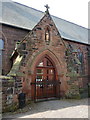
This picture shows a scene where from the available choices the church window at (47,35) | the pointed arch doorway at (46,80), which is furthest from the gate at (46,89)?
the church window at (47,35)

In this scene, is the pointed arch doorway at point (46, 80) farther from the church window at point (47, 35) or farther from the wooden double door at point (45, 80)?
the church window at point (47, 35)

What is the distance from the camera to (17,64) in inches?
296

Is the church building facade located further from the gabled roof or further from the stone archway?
the gabled roof

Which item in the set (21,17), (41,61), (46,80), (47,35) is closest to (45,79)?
(46,80)

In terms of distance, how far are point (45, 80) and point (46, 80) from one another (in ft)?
0.29

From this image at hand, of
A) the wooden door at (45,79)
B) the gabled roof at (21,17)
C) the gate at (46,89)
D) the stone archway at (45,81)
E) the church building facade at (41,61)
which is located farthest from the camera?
the gabled roof at (21,17)

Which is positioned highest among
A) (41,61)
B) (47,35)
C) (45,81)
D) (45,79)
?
(47,35)

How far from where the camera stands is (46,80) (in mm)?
9039

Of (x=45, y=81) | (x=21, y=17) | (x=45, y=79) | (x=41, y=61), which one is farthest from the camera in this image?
(x=21, y=17)

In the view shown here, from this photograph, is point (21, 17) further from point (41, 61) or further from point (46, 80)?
point (46, 80)

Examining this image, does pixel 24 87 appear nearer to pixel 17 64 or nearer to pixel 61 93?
pixel 17 64

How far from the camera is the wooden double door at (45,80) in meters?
8.74

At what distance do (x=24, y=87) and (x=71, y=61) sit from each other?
461cm

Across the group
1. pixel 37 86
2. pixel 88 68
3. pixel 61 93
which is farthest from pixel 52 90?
pixel 88 68
